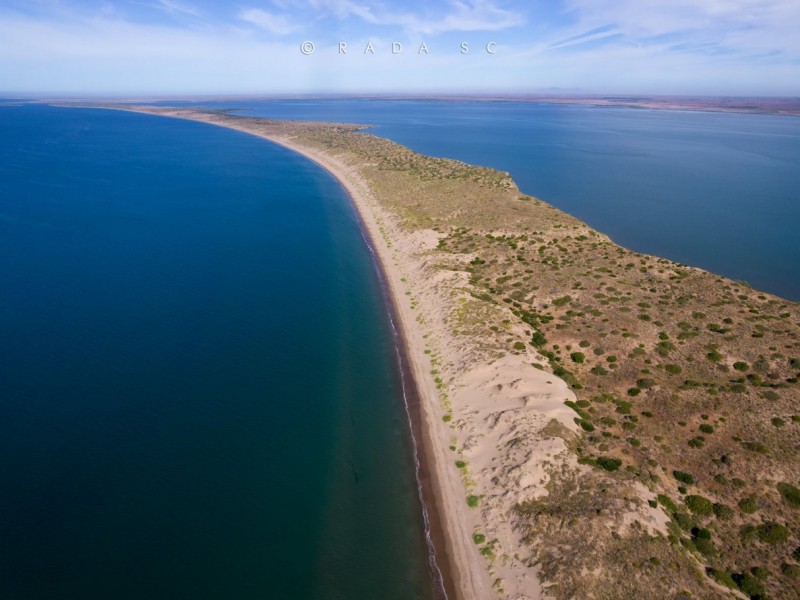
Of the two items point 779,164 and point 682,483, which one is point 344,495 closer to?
point 682,483

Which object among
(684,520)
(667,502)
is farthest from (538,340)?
(684,520)

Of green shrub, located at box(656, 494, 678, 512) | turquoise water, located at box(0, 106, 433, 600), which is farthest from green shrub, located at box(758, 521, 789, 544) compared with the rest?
turquoise water, located at box(0, 106, 433, 600)

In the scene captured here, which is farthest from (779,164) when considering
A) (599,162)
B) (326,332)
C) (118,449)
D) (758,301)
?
(118,449)

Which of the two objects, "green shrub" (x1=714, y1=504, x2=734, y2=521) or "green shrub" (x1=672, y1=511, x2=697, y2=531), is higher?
"green shrub" (x1=714, y1=504, x2=734, y2=521)

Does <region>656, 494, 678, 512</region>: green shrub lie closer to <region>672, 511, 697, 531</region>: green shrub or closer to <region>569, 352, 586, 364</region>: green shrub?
<region>672, 511, 697, 531</region>: green shrub

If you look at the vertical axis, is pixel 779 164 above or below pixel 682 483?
below

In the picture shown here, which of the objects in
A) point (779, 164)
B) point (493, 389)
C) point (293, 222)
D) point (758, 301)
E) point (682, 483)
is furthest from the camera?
point (779, 164)
